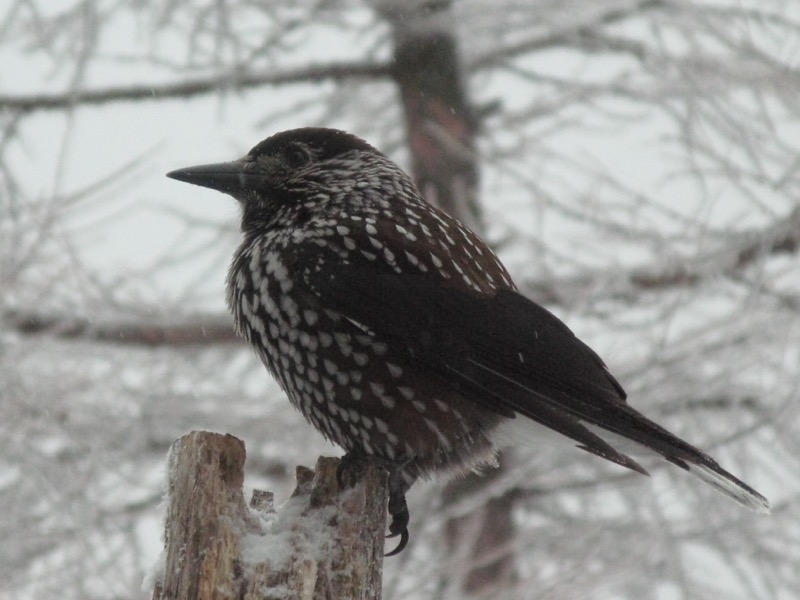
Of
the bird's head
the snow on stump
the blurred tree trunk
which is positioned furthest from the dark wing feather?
the blurred tree trunk

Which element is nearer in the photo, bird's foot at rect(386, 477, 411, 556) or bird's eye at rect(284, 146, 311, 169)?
bird's foot at rect(386, 477, 411, 556)

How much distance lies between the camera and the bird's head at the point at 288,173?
4.11 meters

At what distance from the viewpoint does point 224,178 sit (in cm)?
414

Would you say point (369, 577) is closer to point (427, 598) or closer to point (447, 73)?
point (427, 598)

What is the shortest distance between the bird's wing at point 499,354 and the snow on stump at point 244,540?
0.77 m

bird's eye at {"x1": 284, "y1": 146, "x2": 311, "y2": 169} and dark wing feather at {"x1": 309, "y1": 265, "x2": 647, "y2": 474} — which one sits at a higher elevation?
bird's eye at {"x1": 284, "y1": 146, "x2": 311, "y2": 169}

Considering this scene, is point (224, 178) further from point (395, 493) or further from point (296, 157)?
point (395, 493)

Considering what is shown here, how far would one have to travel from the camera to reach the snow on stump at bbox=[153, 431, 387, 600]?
2559 mm

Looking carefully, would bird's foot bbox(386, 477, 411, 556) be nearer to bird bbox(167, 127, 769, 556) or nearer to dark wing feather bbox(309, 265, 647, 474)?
bird bbox(167, 127, 769, 556)

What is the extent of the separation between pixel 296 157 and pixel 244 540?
6.28 feet

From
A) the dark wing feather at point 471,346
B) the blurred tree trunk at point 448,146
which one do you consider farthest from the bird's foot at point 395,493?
the blurred tree trunk at point 448,146

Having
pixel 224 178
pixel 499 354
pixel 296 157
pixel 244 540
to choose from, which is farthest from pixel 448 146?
pixel 244 540

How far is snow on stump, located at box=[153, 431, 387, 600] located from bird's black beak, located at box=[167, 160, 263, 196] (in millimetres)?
1553

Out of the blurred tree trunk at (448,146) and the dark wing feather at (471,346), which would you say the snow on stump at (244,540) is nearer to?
the dark wing feather at (471,346)
